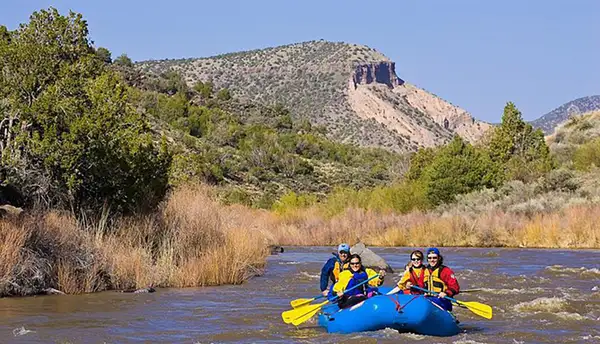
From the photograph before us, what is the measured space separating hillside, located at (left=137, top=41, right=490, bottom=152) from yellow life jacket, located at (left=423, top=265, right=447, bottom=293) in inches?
3577

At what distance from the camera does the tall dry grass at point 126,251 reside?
1633 cm

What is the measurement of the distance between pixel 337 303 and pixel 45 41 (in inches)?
421

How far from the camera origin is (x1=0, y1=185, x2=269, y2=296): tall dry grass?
53.6 feet

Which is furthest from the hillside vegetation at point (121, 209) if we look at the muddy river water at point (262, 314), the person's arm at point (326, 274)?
the person's arm at point (326, 274)

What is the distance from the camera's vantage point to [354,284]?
14.0 m

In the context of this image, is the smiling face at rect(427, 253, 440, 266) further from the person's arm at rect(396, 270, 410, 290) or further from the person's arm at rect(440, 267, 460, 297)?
the person's arm at rect(396, 270, 410, 290)

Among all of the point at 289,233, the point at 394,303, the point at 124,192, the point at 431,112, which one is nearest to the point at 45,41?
the point at 124,192

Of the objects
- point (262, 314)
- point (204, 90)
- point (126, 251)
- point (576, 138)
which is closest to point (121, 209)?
point (126, 251)

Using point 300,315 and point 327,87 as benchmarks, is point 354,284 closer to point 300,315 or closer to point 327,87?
point 300,315

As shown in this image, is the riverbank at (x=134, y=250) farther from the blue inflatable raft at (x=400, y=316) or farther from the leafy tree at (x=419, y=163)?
the leafy tree at (x=419, y=163)

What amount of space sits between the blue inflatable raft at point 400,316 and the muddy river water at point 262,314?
5.9 inches

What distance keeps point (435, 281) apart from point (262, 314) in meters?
3.35

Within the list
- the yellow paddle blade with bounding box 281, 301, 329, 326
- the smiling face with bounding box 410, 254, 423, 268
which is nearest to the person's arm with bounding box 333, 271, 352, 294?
the yellow paddle blade with bounding box 281, 301, 329, 326

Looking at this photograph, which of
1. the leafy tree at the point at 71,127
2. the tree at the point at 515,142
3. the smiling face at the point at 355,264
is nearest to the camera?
the smiling face at the point at 355,264
